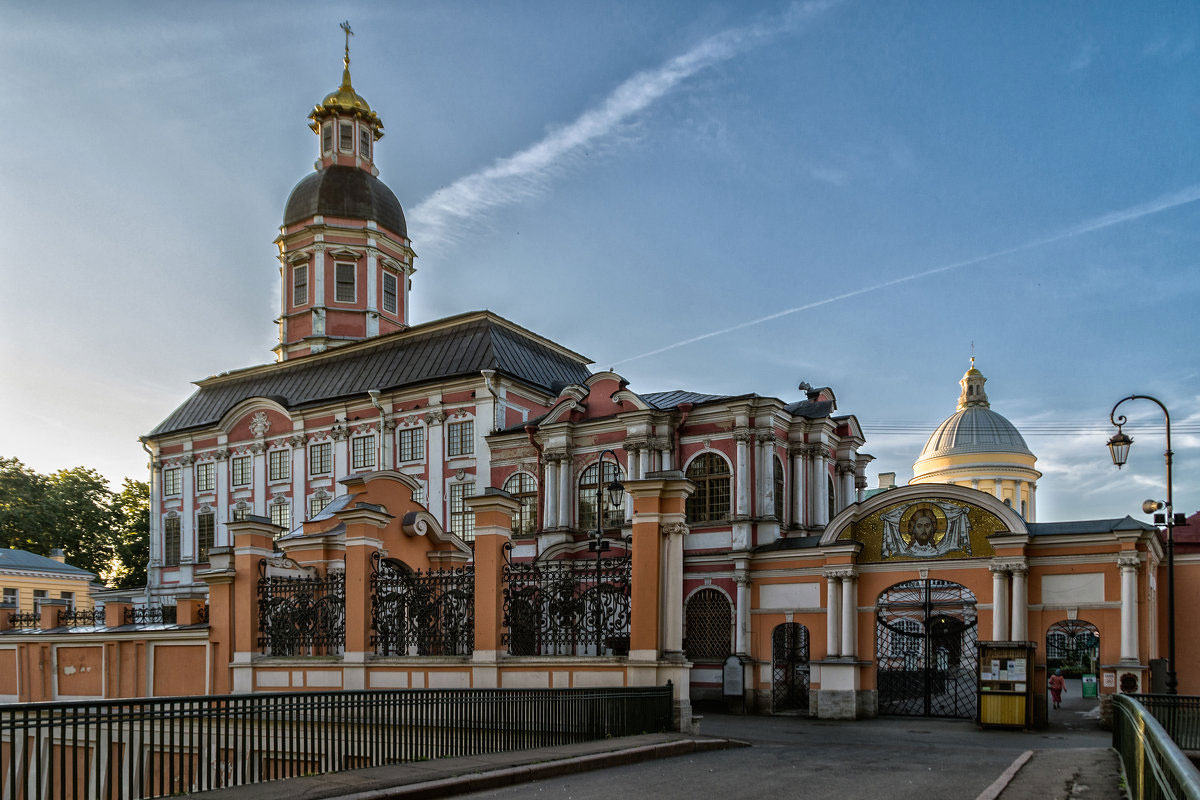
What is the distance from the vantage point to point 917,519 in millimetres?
27391

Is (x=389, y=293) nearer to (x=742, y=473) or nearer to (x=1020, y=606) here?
(x=742, y=473)

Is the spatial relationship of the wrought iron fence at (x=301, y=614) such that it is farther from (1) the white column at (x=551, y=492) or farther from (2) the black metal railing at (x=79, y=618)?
(1) the white column at (x=551, y=492)

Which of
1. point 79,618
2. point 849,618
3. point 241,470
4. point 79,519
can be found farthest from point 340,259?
point 849,618

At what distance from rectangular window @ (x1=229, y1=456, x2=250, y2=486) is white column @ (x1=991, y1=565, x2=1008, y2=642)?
1215 inches

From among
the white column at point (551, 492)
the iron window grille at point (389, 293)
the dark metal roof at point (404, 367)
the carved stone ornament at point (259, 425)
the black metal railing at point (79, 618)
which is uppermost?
the iron window grille at point (389, 293)

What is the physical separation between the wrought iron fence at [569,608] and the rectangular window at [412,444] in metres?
24.3

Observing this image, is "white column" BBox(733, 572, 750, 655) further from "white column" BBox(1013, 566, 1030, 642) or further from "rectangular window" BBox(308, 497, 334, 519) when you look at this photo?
"rectangular window" BBox(308, 497, 334, 519)

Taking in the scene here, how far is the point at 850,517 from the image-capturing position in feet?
92.5

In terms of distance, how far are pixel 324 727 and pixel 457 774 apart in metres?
1.77

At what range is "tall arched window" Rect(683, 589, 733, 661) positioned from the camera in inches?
1267

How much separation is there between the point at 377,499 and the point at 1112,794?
533 inches

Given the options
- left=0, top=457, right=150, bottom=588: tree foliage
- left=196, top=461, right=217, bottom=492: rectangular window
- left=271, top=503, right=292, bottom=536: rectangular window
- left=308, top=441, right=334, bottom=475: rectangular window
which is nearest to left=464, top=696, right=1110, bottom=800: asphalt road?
left=308, top=441, right=334, bottom=475: rectangular window

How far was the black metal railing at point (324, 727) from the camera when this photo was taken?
31.9 feet

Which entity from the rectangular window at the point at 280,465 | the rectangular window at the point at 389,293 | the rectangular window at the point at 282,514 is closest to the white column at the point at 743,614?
the rectangular window at the point at 282,514
